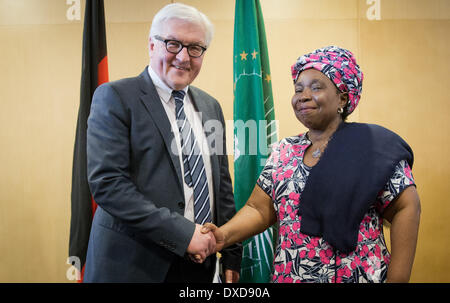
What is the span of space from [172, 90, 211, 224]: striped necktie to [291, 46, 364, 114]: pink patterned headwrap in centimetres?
55

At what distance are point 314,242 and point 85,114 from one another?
163cm

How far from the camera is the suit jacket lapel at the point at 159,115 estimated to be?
1525 mm

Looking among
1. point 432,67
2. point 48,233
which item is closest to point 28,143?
point 48,233

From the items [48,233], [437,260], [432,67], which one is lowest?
[437,260]

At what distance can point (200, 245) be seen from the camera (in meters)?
1.50

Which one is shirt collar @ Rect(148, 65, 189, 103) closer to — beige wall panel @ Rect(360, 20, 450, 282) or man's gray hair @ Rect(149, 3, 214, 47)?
man's gray hair @ Rect(149, 3, 214, 47)

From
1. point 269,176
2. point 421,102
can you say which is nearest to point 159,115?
point 269,176

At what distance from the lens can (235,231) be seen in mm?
1651

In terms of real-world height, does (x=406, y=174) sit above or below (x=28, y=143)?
below

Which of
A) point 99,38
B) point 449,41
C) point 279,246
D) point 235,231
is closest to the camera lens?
point 279,246

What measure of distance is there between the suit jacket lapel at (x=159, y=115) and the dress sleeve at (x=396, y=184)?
0.81 meters

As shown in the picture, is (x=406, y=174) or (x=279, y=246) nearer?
(x=406, y=174)
